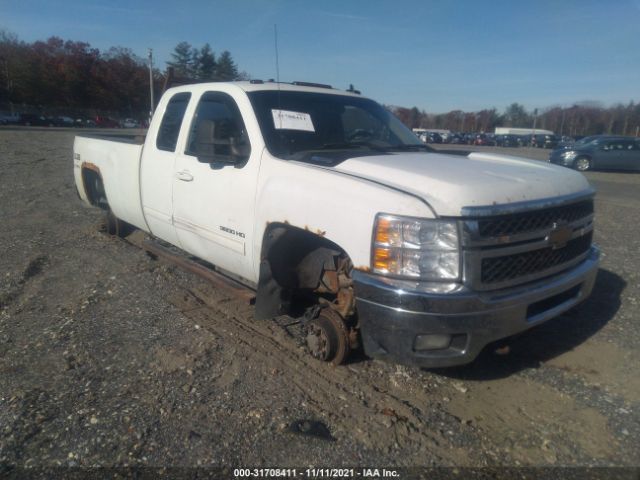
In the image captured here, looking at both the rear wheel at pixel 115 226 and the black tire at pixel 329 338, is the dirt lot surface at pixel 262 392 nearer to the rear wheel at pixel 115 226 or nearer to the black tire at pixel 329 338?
the black tire at pixel 329 338

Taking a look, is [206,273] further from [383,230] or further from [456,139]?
[456,139]

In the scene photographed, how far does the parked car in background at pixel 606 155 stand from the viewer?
21266 mm

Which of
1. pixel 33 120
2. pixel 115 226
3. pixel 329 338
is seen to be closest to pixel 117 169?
pixel 115 226

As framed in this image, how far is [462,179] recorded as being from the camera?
112 inches

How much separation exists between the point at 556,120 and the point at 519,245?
327ft

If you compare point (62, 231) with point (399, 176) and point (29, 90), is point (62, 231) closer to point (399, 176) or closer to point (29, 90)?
point (399, 176)

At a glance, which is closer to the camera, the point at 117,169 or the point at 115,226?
the point at 117,169

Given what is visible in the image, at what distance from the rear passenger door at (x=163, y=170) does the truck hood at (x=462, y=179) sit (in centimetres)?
209

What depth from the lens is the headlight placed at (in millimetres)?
2605

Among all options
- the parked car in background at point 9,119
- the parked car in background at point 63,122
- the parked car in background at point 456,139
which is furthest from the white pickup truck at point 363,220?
the parked car in background at point 63,122

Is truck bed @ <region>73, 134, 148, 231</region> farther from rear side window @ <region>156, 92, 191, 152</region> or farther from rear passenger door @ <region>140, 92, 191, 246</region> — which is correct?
rear side window @ <region>156, 92, 191, 152</region>

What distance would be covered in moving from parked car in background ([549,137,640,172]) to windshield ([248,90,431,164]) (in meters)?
19.5

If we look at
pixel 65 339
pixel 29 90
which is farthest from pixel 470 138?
pixel 65 339

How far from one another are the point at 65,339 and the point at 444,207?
3024 mm
